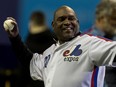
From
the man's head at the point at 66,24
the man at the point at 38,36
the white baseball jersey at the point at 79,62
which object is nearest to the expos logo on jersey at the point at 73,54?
the white baseball jersey at the point at 79,62

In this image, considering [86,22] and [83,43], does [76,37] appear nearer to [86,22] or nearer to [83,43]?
[83,43]

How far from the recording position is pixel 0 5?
9.18 m

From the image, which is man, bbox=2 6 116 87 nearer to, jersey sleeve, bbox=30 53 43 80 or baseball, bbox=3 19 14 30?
jersey sleeve, bbox=30 53 43 80

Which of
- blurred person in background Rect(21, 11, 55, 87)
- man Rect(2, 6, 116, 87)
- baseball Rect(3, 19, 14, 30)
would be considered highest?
baseball Rect(3, 19, 14, 30)

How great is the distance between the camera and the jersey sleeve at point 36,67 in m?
5.67

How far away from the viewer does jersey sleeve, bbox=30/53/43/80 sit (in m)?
5.67

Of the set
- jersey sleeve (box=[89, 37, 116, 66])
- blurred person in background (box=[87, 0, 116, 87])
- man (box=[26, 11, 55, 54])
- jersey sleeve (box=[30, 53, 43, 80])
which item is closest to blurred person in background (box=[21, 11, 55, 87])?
man (box=[26, 11, 55, 54])

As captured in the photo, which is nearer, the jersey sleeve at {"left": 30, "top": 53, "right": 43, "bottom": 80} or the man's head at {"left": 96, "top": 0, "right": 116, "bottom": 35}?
the man's head at {"left": 96, "top": 0, "right": 116, "bottom": 35}

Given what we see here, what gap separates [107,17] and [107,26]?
89mm

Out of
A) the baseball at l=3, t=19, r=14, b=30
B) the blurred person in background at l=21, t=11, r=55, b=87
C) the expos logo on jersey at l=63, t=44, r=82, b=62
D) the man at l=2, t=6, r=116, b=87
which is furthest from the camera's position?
the blurred person in background at l=21, t=11, r=55, b=87

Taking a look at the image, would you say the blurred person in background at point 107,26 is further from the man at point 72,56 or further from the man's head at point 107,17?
the man at point 72,56

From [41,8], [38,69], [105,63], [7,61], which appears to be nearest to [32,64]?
[38,69]

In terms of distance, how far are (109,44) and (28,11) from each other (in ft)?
14.5

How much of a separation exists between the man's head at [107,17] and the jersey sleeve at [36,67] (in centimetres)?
75
